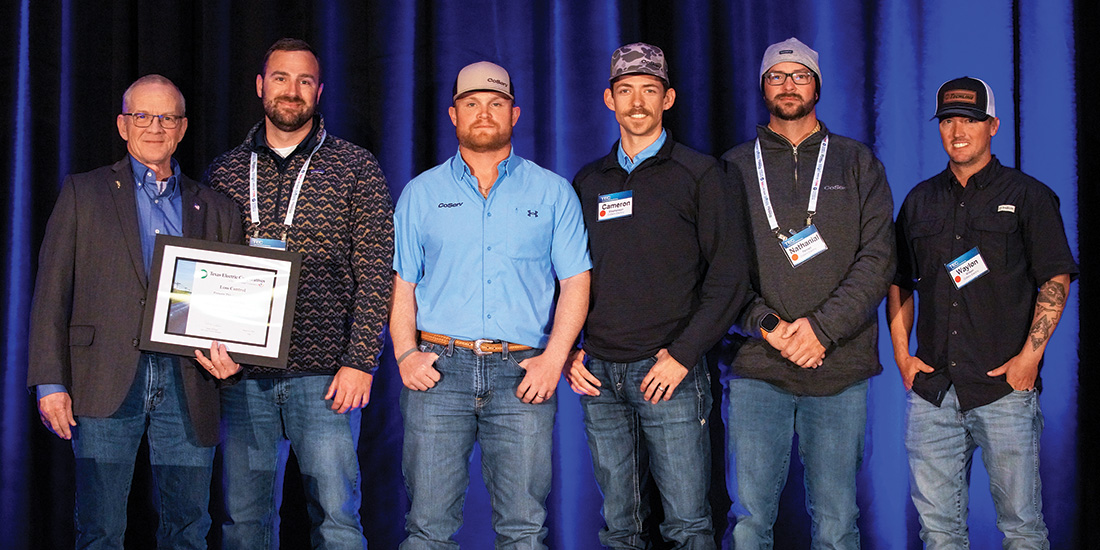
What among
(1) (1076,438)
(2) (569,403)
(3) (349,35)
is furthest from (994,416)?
(3) (349,35)

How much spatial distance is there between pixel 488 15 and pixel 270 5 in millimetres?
905

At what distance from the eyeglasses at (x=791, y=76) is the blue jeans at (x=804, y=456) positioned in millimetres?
983

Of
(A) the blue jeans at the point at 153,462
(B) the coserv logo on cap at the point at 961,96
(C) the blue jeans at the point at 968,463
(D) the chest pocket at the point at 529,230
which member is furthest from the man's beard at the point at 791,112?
(A) the blue jeans at the point at 153,462

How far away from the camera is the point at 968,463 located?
2686 millimetres

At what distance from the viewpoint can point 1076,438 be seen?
3.22 m

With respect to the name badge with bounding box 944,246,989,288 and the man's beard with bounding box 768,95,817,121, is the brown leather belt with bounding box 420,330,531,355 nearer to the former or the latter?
the man's beard with bounding box 768,95,817,121

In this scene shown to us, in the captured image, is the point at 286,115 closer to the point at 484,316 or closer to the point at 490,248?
the point at 490,248

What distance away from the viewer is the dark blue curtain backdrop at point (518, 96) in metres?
3.32

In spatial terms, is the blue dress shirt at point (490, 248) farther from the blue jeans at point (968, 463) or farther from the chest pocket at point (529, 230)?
the blue jeans at point (968, 463)

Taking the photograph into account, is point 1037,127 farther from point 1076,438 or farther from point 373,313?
point 373,313

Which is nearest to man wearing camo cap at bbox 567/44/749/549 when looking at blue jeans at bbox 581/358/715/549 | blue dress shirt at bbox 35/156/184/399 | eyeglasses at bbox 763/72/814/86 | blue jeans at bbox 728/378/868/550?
blue jeans at bbox 581/358/715/549

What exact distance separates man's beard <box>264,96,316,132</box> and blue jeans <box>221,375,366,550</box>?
2.63ft

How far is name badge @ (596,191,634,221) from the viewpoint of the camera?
2619mm

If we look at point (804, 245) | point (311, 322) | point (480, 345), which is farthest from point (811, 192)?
point (311, 322)
